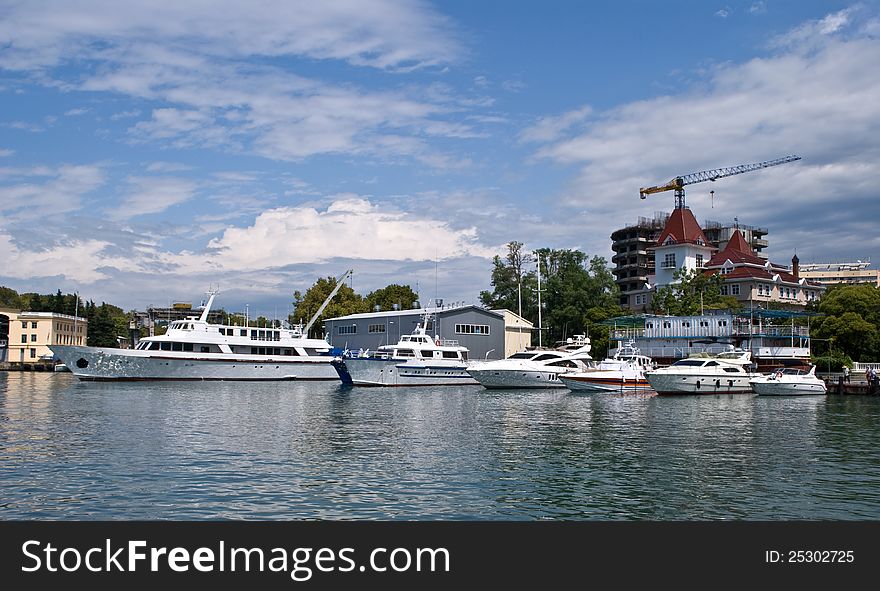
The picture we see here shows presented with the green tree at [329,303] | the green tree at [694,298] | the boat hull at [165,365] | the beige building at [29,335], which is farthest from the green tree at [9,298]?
the green tree at [694,298]

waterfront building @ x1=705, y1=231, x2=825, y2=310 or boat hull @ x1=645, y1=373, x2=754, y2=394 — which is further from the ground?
waterfront building @ x1=705, y1=231, x2=825, y2=310

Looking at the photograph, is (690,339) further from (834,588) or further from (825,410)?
(834,588)

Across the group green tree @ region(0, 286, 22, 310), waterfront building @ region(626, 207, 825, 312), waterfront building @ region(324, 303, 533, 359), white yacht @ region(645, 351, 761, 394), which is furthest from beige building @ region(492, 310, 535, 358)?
green tree @ region(0, 286, 22, 310)

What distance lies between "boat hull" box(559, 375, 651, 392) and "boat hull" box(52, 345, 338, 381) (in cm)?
3538

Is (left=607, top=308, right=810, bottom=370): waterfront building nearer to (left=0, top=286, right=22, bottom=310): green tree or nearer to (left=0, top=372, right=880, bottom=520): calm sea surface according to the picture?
(left=0, top=372, right=880, bottom=520): calm sea surface

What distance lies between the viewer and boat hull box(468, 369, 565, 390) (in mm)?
66562

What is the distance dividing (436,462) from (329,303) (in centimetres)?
9211

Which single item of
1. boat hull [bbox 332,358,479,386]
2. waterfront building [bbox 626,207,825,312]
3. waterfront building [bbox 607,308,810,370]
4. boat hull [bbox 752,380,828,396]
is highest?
waterfront building [bbox 626,207,825,312]

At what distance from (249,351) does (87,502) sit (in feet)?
216

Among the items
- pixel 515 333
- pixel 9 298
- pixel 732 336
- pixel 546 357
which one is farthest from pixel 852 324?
pixel 9 298

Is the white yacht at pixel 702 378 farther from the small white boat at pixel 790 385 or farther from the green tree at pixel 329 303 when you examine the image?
the green tree at pixel 329 303

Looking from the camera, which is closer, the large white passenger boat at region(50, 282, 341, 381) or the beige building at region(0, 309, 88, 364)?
the large white passenger boat at region(50, 282, 341, 381)

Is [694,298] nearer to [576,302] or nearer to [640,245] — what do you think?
[576,302]

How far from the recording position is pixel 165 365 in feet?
260
